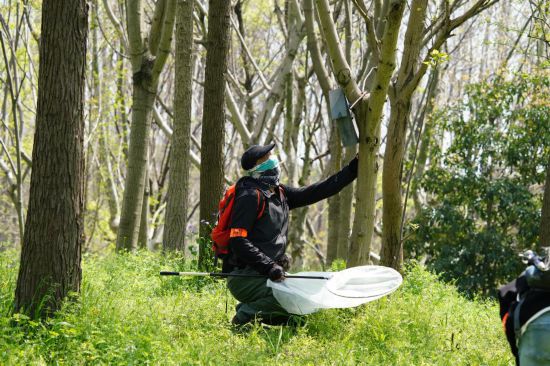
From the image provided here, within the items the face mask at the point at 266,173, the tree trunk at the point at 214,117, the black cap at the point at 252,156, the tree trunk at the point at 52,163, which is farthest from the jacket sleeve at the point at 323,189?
the tree trunk at the point at 214,117

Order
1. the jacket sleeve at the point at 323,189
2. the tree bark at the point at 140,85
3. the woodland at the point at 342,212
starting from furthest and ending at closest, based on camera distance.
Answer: the tree bark at the point at 140,85 < the jacket sleeve at the point at 323,189 < the woodland at the point at 342,212

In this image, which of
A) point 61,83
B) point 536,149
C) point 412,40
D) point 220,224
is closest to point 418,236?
point 536,149

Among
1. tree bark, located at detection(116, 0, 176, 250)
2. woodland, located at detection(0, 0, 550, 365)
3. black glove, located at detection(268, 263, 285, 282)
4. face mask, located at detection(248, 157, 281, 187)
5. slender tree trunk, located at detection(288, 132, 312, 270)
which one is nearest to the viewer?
woodland, located at detection(0, 0, 550, 365)

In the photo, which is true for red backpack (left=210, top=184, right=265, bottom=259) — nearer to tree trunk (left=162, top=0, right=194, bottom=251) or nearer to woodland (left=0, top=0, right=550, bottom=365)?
woodland (left=0, top=0, right=550, bottom=365)

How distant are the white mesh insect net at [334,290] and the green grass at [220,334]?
0.19 metres

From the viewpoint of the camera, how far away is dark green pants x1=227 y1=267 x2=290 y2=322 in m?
5.54

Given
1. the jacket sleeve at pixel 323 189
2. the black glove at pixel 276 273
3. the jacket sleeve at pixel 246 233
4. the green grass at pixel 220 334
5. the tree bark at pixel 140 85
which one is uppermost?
the tree bark at pixel 140 85

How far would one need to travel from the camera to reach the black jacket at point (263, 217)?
5.41 metres

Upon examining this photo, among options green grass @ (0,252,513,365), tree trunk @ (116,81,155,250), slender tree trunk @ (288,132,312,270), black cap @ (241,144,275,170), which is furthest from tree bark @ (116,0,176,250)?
slender tree trunk @ (288,132,312,270)

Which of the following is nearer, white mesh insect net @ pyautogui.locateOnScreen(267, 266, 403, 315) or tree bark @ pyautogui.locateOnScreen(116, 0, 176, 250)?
white mesh insect net @ pyautogui.locateOnScreen(267, 266, 403, 315)

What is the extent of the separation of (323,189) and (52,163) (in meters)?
2.37

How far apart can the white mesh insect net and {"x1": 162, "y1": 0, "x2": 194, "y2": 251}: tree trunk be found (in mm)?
4171

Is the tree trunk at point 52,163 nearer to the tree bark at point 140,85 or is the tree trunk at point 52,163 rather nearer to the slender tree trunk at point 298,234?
the tree bark at point 140,85

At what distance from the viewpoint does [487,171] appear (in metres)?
12.2
